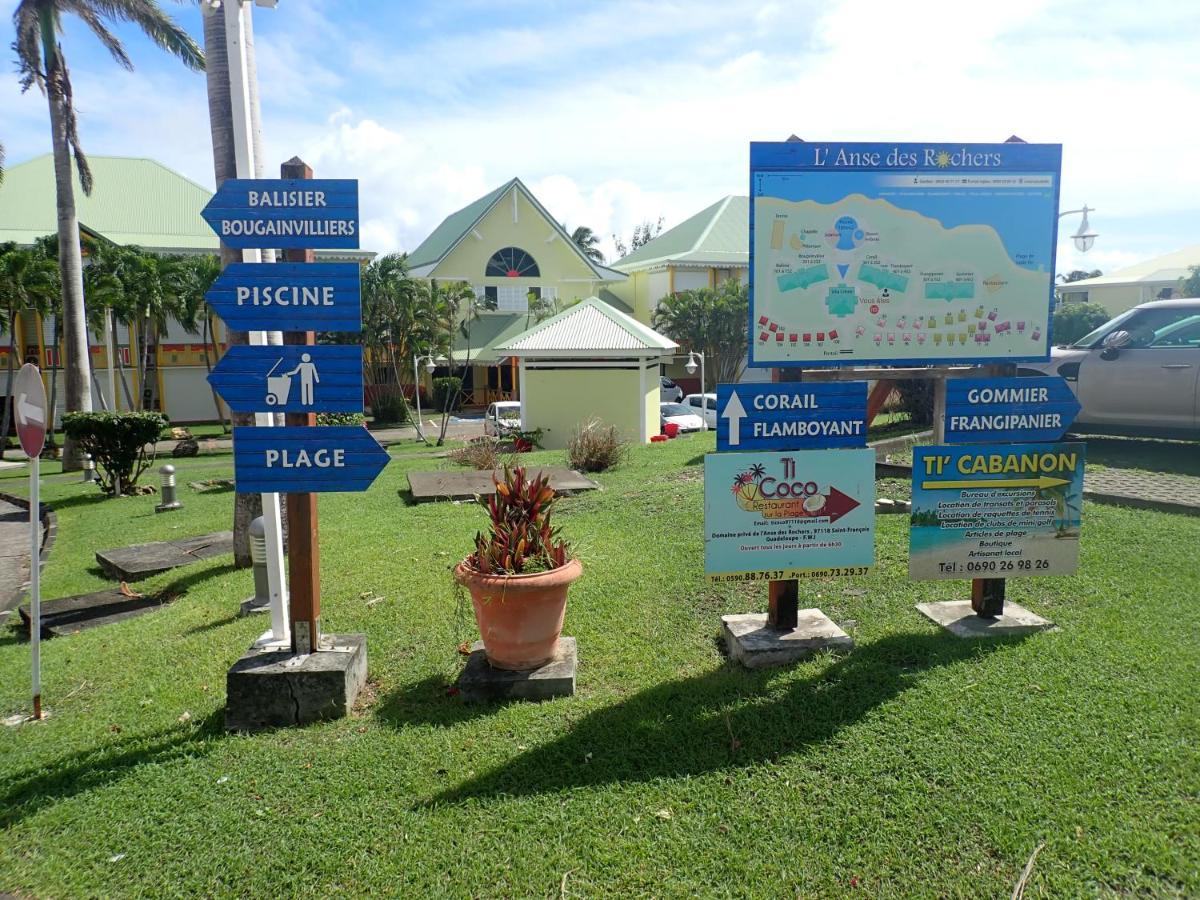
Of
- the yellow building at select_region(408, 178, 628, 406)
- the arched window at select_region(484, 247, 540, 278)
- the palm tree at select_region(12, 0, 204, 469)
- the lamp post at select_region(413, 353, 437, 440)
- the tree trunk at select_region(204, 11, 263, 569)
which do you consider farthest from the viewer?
the arched window at select_region(484, 247, 540, 278)

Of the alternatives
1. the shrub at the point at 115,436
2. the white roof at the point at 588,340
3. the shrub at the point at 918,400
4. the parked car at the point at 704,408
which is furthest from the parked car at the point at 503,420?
the shrub at the point at 918,400

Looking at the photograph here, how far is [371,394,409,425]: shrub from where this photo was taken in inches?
1336

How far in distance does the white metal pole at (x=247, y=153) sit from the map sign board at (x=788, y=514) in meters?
2.52

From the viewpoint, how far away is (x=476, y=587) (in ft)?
15.1

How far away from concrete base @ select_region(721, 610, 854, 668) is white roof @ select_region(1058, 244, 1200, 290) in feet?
135

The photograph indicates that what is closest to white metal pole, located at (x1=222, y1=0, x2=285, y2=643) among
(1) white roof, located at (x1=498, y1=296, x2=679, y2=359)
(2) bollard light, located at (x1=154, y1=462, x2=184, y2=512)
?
(2) bollard light, located at (x1=154, y1=462, x2=184, y2=512)

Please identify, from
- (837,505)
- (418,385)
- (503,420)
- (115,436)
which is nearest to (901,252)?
(837,505)

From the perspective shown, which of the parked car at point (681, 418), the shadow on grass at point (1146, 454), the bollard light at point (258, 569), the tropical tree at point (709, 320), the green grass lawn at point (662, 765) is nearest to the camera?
the green grass lawn at point (662, 765)

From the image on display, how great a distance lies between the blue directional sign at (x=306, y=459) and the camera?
4.40m

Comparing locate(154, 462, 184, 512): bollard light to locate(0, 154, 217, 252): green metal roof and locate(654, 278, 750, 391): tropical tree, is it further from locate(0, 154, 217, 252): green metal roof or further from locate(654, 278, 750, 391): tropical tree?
locate(654, 278, 750, 391): tropical tree

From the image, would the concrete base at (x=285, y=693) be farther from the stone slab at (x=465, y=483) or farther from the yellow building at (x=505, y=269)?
the yellow building at (x=505, y=269)

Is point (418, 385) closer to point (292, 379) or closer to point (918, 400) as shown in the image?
point (918, 400)

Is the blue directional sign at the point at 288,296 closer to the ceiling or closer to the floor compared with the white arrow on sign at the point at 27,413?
closer to the ceiling

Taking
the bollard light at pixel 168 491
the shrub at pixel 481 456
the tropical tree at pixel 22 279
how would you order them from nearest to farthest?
1. the bollard light at pixel 168 491
2. the shrub at pixel 481 456
3. the tropical tree at pixel 22 279
